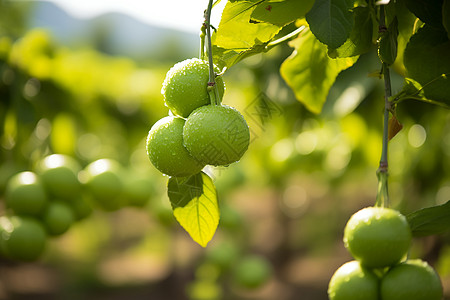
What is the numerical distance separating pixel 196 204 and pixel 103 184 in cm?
100

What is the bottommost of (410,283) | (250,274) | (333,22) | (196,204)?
(410,283)

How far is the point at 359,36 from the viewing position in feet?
1.91

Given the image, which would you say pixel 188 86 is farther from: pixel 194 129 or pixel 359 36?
pixel 359 36

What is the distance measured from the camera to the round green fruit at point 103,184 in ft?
5.05

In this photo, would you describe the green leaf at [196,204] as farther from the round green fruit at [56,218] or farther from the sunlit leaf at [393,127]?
the round green fruit at [56,218]

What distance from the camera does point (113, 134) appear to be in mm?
3697

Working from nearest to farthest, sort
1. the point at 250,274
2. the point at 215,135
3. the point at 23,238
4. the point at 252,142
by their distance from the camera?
the point at 215,135 → the point at 23,238 → the point at 252,142 → the point at 250,274

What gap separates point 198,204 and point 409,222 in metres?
0.27

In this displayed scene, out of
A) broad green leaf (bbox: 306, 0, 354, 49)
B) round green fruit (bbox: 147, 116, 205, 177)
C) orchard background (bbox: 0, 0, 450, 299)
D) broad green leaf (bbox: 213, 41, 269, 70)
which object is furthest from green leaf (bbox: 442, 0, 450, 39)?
round green fruit (bbox: 147, 116, 205, 177)

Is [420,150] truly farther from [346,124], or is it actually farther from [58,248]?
[58,248]

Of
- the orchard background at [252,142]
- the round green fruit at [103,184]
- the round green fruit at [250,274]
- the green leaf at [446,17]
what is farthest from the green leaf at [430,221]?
the round green fruit at [250,274]

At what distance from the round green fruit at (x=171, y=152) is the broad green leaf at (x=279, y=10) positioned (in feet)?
0.53

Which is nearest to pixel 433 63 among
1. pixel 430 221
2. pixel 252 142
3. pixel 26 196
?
pixel 430 221

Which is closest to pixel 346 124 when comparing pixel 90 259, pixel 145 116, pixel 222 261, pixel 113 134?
pixel 222 261
